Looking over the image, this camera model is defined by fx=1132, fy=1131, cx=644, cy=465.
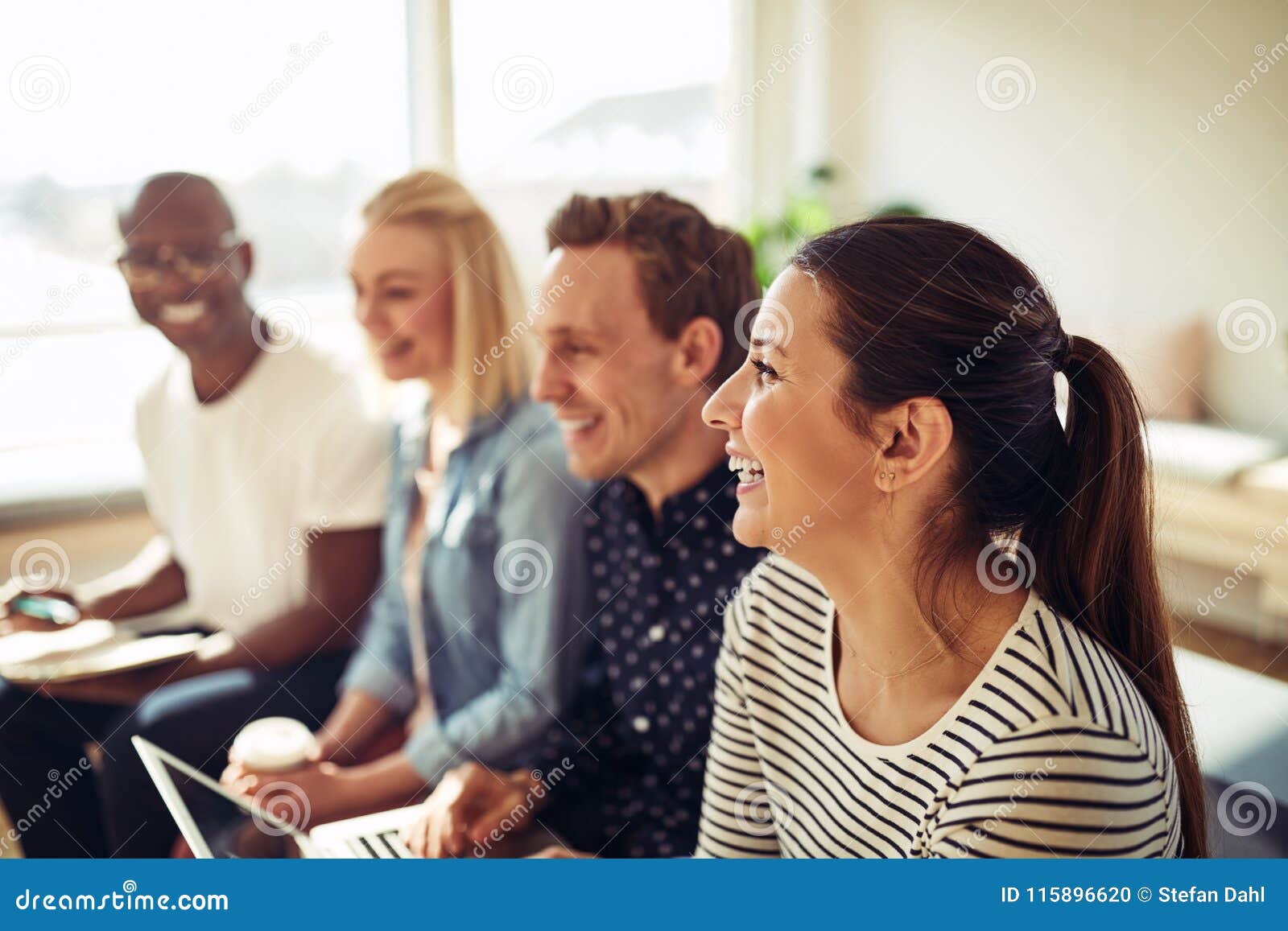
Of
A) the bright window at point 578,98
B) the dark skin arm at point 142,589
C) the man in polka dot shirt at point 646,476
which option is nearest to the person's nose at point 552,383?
the man in polka dot shirt at point 646,476

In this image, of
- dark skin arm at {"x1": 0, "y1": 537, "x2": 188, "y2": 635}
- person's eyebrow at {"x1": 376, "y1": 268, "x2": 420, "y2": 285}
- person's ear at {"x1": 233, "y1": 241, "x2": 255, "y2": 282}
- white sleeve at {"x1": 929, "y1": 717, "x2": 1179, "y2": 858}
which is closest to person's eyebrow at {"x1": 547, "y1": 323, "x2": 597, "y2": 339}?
person's eyebrow at {"x1": 376, "y1": 268, "x2": 420, "y2": 285}

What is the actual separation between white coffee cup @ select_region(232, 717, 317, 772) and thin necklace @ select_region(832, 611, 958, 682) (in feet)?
2.63

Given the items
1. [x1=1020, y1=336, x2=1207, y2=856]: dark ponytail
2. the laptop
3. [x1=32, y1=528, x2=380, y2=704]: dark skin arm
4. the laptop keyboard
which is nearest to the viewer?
[x1=1020, y1=336, x2=1207, y2=856]: dark ponytail

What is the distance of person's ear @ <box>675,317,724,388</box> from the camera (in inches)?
52.8

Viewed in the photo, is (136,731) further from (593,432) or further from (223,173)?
(223,173)

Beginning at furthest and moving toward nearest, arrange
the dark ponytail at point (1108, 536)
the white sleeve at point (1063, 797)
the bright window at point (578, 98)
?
1. the bright window at point (578, 98)
2. the dark ponytail at point (1108, 536)
3. the white sleeve at point (1063, 797)

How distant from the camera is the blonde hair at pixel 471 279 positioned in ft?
5.53

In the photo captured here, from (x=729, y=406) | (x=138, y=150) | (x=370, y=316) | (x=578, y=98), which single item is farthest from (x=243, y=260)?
(x=578, y=98)

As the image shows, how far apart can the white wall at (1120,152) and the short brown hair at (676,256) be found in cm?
179

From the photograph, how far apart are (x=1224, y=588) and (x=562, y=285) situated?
2030 mm

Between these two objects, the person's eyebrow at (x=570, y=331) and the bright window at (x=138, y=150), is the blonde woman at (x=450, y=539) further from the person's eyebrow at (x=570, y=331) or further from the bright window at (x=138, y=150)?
the bright window at (x=138, y=150)

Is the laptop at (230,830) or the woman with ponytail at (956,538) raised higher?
the woman with ponytail at (956,538)

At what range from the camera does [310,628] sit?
71.6 inches

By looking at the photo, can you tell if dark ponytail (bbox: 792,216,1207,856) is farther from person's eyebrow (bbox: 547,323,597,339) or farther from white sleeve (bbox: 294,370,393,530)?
A: white sleeve (bbox: 294,370,393,530)
